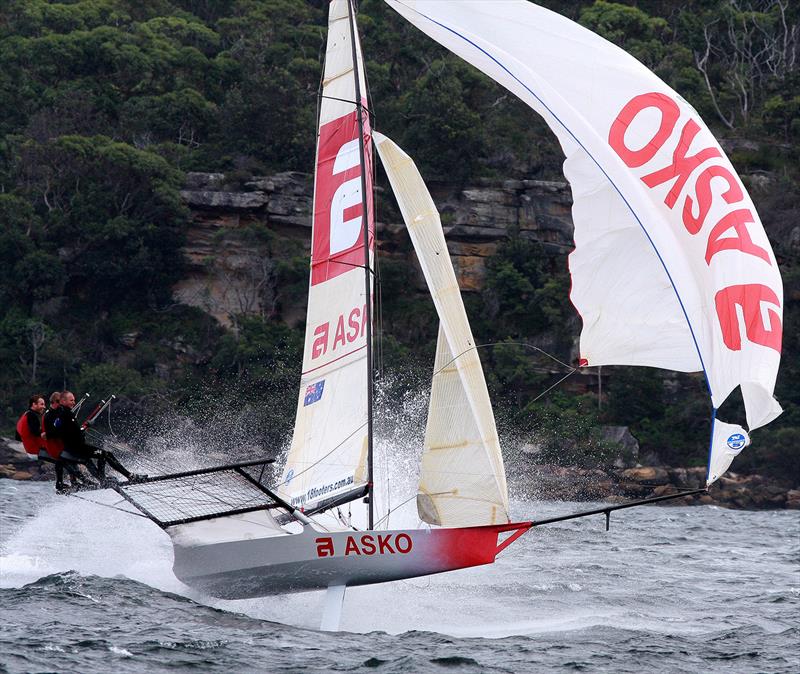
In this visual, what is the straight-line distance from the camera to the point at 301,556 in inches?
444

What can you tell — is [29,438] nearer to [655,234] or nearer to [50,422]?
[50,422]

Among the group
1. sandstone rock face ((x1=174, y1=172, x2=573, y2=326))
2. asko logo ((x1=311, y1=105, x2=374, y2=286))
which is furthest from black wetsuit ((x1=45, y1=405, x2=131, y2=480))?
sandstone rock face ((x1=174, y1=172, x2=573, y2=326))

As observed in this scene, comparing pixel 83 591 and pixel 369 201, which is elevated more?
pixel 369 201

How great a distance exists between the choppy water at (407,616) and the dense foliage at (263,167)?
19860 mm

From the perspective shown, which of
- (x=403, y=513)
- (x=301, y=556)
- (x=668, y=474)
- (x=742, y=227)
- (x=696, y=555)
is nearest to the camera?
(x=742, y=227)

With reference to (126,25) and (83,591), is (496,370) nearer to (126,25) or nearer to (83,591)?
(126,25)

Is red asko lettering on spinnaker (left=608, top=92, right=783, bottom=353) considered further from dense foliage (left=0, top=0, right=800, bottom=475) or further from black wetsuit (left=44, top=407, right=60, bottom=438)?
dense foliage (left=0, top=0, right=800, bottom=475)

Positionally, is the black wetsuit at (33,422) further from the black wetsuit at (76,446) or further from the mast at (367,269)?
the mast at (367,269)

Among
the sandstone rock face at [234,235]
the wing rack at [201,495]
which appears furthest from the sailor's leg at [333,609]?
the sandstone rock face at [234,235]

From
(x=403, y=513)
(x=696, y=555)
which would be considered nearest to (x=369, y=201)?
(x=403, y=513)

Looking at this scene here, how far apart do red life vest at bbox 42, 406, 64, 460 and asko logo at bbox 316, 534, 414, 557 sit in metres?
2.65

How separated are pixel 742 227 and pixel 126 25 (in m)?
45.6

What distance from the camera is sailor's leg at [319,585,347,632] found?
36.4ft

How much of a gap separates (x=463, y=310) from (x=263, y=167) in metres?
34.7
